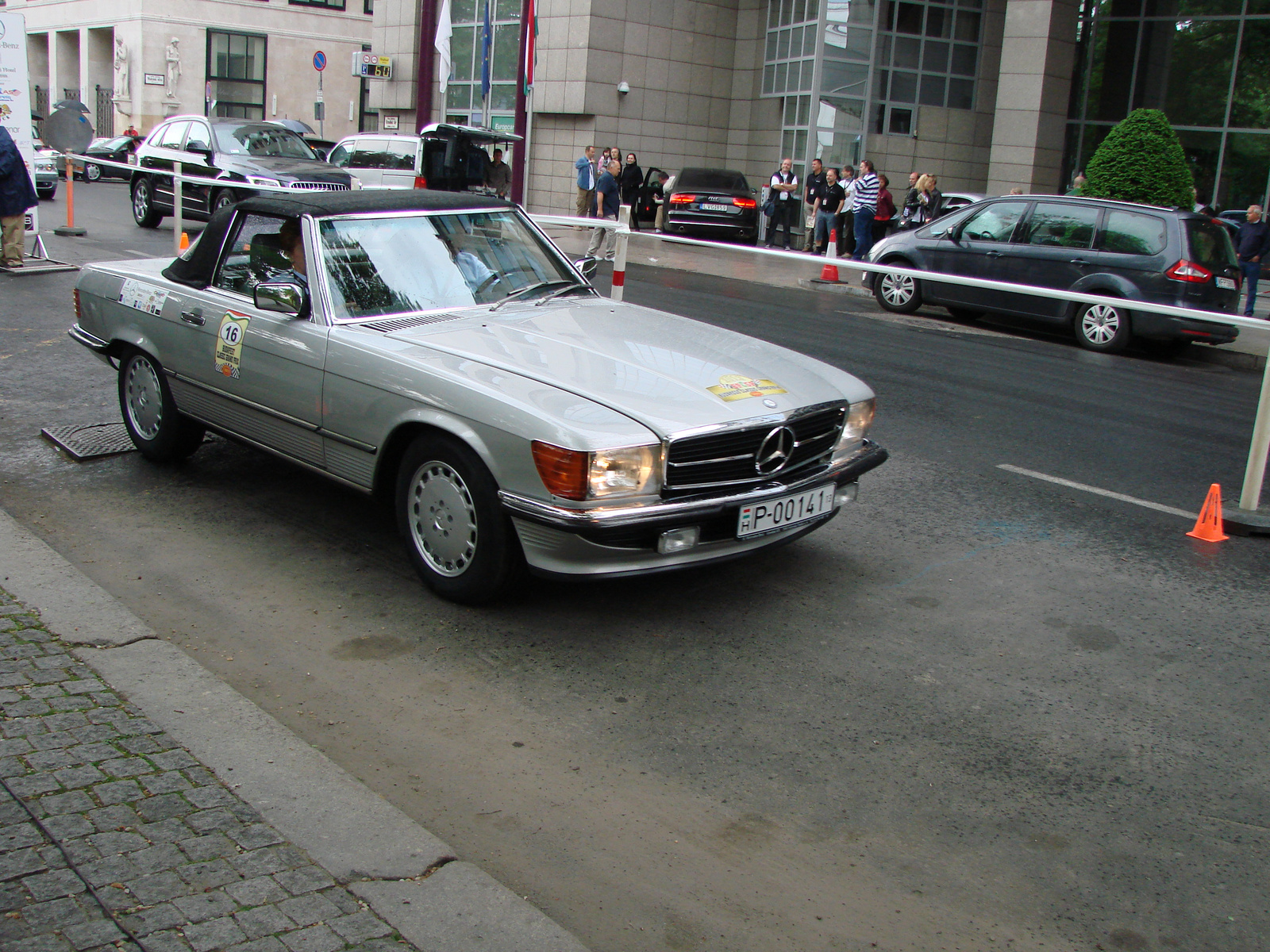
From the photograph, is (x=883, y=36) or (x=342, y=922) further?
(x=883, y=36)

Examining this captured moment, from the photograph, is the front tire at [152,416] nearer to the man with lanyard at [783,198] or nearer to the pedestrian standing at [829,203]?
the pedestrian standing at [829,203]

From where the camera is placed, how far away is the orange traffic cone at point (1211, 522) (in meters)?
6.29

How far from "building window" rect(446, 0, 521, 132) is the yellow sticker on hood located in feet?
99.1

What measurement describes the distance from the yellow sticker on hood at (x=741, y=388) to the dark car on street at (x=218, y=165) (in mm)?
15107

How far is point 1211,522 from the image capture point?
20.7 ft

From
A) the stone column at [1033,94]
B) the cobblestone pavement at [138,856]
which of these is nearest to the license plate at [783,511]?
the cobblestone pavement at [138,856]

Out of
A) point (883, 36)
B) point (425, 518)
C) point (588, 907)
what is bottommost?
point (588, 907)

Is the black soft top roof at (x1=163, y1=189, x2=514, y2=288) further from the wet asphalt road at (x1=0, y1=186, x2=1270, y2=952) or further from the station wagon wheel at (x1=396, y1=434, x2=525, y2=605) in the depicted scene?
the station wagon wheel at (x1=396, y1=434, x2=525, y2=605)

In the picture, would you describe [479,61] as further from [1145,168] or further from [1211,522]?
[1211,522]

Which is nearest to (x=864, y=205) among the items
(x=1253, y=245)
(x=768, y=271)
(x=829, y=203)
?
(x=829, y=203)

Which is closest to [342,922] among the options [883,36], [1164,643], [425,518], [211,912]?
[211,912]

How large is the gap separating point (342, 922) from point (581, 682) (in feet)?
5.42

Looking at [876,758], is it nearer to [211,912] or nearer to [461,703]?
[461,703]

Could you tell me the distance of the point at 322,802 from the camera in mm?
3301
